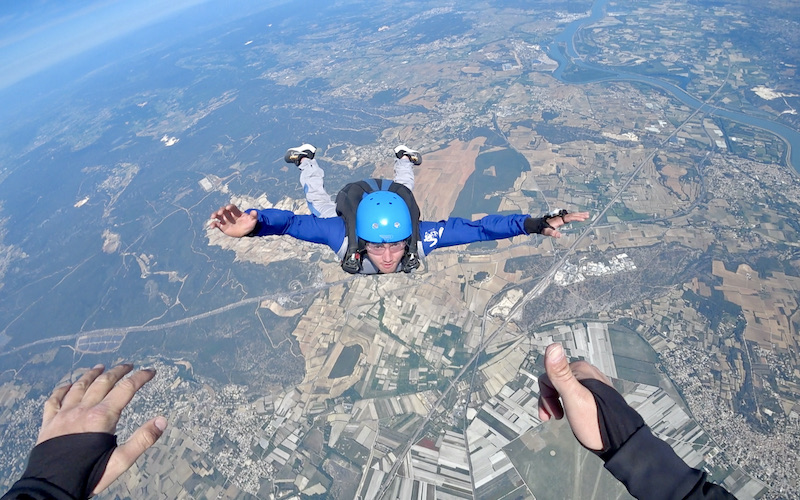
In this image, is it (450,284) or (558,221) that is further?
(450,284)

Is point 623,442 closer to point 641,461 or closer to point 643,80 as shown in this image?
point 641,461

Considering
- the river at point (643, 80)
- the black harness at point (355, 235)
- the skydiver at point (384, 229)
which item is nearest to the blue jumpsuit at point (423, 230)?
the skydiver at point (384, 229)

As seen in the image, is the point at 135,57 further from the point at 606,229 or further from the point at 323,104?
the point at 606,229

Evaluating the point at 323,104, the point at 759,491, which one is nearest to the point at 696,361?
the point at 759,491

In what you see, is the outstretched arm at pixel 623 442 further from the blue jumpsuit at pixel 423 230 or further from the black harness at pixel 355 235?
the black harness at pixel 355 235

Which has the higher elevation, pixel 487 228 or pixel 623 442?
pixel 623 442

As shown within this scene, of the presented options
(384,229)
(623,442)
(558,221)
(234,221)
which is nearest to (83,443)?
(623,442)

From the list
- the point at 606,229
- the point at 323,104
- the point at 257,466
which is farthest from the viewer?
the point at 323,104
